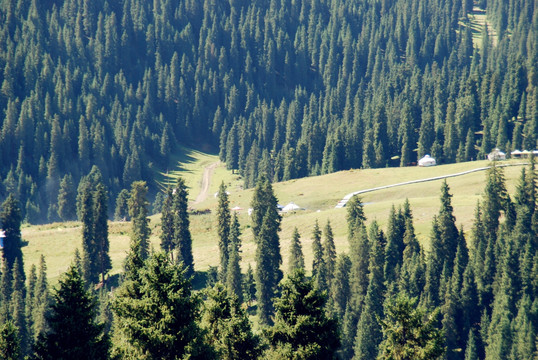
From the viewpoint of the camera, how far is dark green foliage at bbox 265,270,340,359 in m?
35.2

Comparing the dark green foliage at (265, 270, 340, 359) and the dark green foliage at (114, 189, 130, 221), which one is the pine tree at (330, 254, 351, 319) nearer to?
the dark green foliage at (265, 270, 340, 359)

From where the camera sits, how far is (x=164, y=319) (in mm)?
31969

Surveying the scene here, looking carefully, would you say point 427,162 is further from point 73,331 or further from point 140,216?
point 73,331

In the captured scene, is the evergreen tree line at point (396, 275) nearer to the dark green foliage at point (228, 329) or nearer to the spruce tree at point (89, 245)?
the spruce tree at point (89, 245)

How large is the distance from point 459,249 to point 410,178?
2516 inches

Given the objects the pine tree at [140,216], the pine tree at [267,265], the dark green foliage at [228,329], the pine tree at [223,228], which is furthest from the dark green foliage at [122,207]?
the dark green foliage at [228,329]

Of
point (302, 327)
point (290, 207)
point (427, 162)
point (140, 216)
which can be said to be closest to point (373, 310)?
point (140, 216)

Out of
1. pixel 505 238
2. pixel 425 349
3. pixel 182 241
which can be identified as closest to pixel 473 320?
pixel 505 238

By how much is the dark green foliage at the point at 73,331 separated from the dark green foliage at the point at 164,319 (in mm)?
1480

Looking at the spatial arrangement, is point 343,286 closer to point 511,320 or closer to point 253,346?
point 511,320

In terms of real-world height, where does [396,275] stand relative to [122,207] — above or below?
below

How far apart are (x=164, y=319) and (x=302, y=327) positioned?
24.0 ft

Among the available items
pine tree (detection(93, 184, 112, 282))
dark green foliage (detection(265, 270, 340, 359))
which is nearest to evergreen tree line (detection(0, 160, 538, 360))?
pine tree (detection(93, 184, 112, 282))

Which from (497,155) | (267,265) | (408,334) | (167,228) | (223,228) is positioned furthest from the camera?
(497,155)
